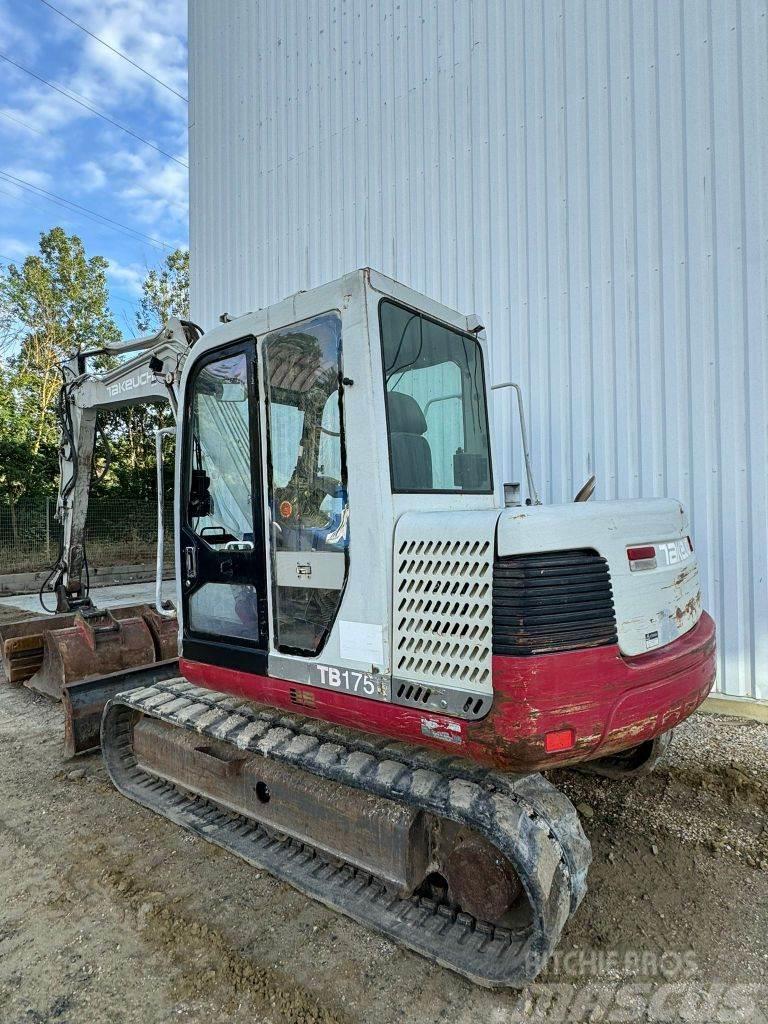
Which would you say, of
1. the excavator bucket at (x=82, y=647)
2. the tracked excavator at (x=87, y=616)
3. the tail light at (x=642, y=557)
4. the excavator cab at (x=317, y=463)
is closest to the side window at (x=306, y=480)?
the excavator cab at (x=317, y=463)

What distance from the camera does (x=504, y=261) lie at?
661cm

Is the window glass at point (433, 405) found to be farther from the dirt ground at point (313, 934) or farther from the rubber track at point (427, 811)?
the dirt ground at point (313, 934)

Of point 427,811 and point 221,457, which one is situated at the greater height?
point 221,457

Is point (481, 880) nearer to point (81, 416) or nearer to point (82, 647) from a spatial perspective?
point (82, 647)

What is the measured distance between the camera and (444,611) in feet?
7.82

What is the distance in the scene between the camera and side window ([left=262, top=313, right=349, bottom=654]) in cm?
274

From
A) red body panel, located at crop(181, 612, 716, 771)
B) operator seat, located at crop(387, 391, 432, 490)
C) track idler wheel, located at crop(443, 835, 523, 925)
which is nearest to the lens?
red body panel, located at crop(181, 612, 716, 771)

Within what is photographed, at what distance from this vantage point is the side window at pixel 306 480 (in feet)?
9.00

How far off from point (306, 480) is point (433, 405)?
0.81 metres

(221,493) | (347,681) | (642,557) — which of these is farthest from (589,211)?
(347,681)

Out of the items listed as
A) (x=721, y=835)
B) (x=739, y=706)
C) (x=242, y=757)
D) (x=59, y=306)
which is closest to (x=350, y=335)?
(x=242, y=757)

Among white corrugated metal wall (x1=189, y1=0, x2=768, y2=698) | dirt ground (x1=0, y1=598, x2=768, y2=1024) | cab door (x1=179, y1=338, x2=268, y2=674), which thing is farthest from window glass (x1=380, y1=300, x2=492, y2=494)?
white corrugated metal wall (x1=189, y1=0, x2=768, y2=698)

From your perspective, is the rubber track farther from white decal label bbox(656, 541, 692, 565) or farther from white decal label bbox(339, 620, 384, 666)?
white decal label bbox(656, 541, 692, 565)

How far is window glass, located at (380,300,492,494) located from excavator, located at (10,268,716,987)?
2cm
